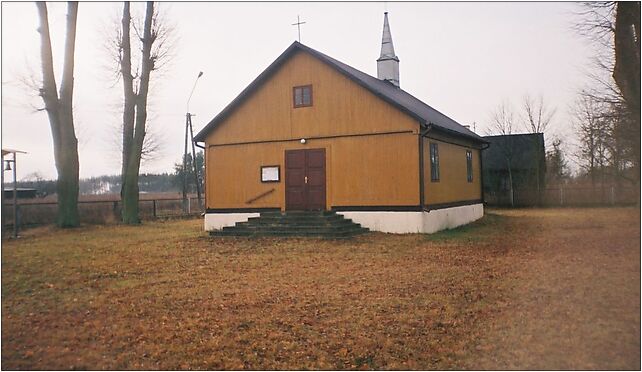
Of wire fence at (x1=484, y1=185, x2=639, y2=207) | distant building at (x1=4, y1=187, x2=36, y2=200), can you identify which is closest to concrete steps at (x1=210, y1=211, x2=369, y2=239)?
distant building at (x1=4, y1=187, x2=36, y2=200)

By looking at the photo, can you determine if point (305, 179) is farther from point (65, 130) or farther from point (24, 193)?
point (24, 193)

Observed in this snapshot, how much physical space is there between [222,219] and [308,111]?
4.54 meters

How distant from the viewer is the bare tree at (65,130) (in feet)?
55.1

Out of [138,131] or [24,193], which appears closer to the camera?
[24,193]

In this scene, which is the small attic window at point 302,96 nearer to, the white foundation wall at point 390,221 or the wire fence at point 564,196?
the white foundation wall at point 390,221

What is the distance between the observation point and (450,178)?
62.7 ft

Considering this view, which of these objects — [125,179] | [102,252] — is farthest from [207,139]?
[102,252]

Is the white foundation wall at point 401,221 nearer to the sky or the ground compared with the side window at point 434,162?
nearer to the ground

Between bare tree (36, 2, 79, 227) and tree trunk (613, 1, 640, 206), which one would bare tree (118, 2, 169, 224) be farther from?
tree trunk (613, 1, 640, 206)

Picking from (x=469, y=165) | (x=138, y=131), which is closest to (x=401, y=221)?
(x=469, y=165)

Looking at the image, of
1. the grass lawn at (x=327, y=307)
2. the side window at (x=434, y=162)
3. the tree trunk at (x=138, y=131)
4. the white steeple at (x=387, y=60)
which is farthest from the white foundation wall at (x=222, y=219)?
the white steeple at (x=387, y=60)

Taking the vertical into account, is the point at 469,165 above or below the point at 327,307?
above

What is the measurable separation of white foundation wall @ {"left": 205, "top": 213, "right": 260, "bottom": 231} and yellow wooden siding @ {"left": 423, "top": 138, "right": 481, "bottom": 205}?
5.46 meters

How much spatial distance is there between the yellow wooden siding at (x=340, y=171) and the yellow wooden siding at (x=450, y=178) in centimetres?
73
